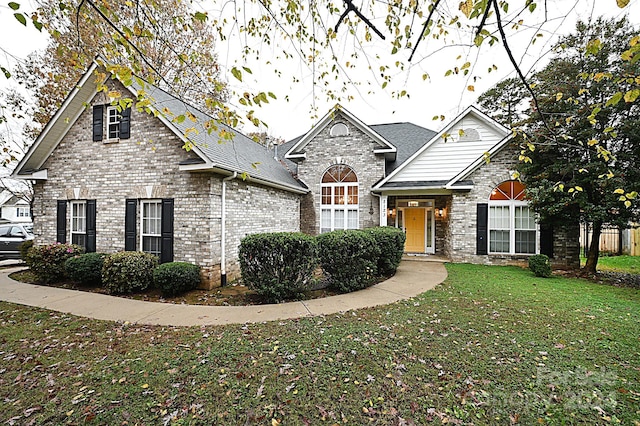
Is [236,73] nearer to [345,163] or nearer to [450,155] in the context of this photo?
[345,163]

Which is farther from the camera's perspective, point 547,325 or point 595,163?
point 595,163

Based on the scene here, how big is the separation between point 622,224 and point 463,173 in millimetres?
4488

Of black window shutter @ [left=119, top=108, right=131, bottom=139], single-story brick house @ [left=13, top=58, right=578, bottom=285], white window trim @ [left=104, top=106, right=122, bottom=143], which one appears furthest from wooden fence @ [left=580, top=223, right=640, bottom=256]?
white window trim @ [left=104, top=106, right=122, bottom=143]

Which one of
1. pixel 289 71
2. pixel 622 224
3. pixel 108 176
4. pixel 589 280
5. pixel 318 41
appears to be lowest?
pixel 589 280

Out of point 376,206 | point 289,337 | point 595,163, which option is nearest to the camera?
point 289,337

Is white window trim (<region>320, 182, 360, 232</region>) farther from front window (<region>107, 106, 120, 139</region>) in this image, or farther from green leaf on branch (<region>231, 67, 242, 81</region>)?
green leaf on branch (<region>231, 67, 242, 81</region>)

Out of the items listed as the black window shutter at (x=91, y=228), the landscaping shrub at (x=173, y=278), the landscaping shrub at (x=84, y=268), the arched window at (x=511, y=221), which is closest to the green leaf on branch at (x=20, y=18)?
the landscaping shrub at (x=173, y=278)

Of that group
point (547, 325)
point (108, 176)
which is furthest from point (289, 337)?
point (108, 176)

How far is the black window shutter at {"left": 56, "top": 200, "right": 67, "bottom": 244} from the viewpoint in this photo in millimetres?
9180

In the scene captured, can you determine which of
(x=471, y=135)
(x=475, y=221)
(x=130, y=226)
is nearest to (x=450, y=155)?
(x=471, y=135)

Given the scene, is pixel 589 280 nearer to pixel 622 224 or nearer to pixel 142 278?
pixel 622 224

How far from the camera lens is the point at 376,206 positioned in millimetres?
12648

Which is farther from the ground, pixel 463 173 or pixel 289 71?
pixel 289 71

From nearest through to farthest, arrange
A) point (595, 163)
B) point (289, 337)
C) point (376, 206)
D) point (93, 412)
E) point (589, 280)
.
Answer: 1. point (93, 412)
2. point (289, 337)
3. point (595, 163)
4. point (589, 280)
5. point (376, 206)
